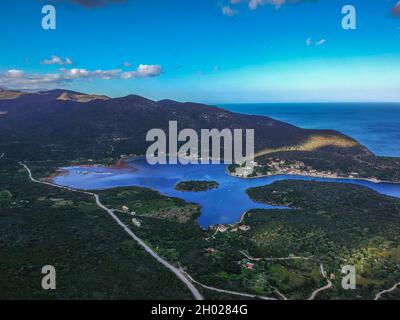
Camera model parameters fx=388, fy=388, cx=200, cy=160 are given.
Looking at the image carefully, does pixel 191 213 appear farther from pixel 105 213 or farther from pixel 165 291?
pixel 165 291

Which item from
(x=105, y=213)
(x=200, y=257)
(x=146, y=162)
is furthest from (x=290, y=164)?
(x=200, y=257)

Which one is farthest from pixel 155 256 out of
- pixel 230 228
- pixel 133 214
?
pixel 133 214

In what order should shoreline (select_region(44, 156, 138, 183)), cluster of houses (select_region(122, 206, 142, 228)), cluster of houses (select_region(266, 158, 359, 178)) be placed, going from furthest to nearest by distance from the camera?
cluster of houses (select_region(266, 158, 359, 178)) < shoreline (select_region(44, 156, 138, 183)) < cluster of houses (select_region(122, 206, 142, 228))

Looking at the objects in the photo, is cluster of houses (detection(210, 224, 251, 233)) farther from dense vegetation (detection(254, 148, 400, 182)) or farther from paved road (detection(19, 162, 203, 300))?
dense vegetation (detection(254, 148, 400, 182))

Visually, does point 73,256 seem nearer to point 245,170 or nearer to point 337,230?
point 337,230
